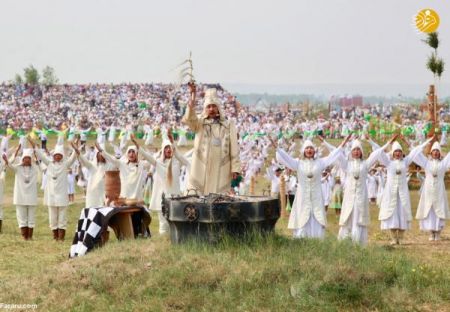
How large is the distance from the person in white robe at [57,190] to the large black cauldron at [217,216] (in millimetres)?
6779

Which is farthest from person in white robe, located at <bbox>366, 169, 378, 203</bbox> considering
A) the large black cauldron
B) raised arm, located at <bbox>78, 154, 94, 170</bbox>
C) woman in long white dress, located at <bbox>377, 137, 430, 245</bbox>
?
the large black cauldron

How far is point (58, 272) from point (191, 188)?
6.94 ft

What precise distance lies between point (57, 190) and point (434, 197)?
294 inches

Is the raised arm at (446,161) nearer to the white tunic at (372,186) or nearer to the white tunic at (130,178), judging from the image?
the white tunic at (130,178)

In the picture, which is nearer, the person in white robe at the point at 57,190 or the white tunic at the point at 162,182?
the white tunic at the point at 162,182

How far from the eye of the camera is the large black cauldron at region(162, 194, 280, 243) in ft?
29.8

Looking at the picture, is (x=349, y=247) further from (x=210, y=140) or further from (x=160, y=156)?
(x=160, y=156)

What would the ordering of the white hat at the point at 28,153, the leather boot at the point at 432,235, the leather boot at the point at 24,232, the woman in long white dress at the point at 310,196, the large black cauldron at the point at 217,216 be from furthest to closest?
the white hat at the point at 28,153
the leather boot at the point at 24,232
the leather boot at the point at 432,235
the woman in long white dress at the point at 310,196
the large black cauldron at the point at 217,216

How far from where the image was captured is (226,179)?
34.1 ft

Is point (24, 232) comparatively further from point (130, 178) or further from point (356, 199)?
point (356, 199)

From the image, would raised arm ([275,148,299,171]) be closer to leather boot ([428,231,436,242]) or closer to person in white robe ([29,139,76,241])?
leather boot ([428,231,436,242])

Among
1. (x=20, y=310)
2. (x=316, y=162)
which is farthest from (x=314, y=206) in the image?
(x=20, y=310)

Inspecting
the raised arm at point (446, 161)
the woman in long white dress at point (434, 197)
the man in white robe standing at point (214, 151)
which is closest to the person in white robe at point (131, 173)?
the man in white robe standing at point (214, 151)

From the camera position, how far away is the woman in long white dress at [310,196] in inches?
522
